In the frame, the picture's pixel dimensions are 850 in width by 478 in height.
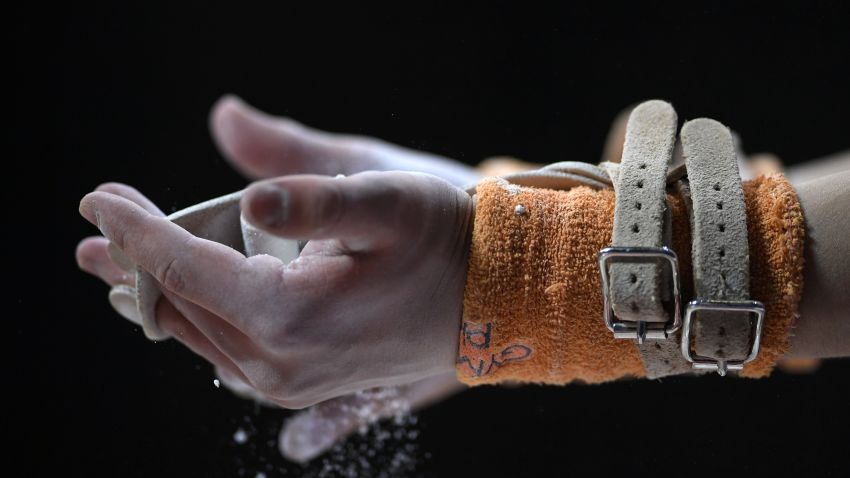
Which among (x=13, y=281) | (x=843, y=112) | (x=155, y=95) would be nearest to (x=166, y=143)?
(x=155, y=95)

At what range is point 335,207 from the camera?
392mm

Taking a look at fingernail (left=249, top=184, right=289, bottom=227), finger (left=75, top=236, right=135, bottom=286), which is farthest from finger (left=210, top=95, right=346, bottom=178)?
fingernail (left=249, top=184, right=289, bottom=227)

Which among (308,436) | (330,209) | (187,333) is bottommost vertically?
(308,436)

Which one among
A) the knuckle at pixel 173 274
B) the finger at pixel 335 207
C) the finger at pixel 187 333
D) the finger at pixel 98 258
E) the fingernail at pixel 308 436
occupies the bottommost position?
the fingernail at pixel 308 436

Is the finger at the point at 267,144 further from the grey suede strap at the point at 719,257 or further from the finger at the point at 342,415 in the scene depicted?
the grey suede strap at the point at 719,257

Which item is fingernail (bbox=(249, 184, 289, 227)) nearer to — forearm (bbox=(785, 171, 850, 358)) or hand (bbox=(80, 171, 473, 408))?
hand (bbox=(80, 171, 473, 408))

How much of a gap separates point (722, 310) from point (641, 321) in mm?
45

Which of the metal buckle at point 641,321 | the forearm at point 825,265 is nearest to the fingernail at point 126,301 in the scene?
the metal buckle at point 641,321

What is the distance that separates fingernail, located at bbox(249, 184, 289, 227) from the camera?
0.37 metres

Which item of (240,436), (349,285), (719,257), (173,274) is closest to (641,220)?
(719,257)

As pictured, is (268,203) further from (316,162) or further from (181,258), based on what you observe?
(316,162)

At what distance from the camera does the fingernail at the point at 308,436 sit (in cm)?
72

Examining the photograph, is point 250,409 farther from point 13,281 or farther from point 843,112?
point 843,112

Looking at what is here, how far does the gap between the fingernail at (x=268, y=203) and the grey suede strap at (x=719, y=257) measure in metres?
0.24
